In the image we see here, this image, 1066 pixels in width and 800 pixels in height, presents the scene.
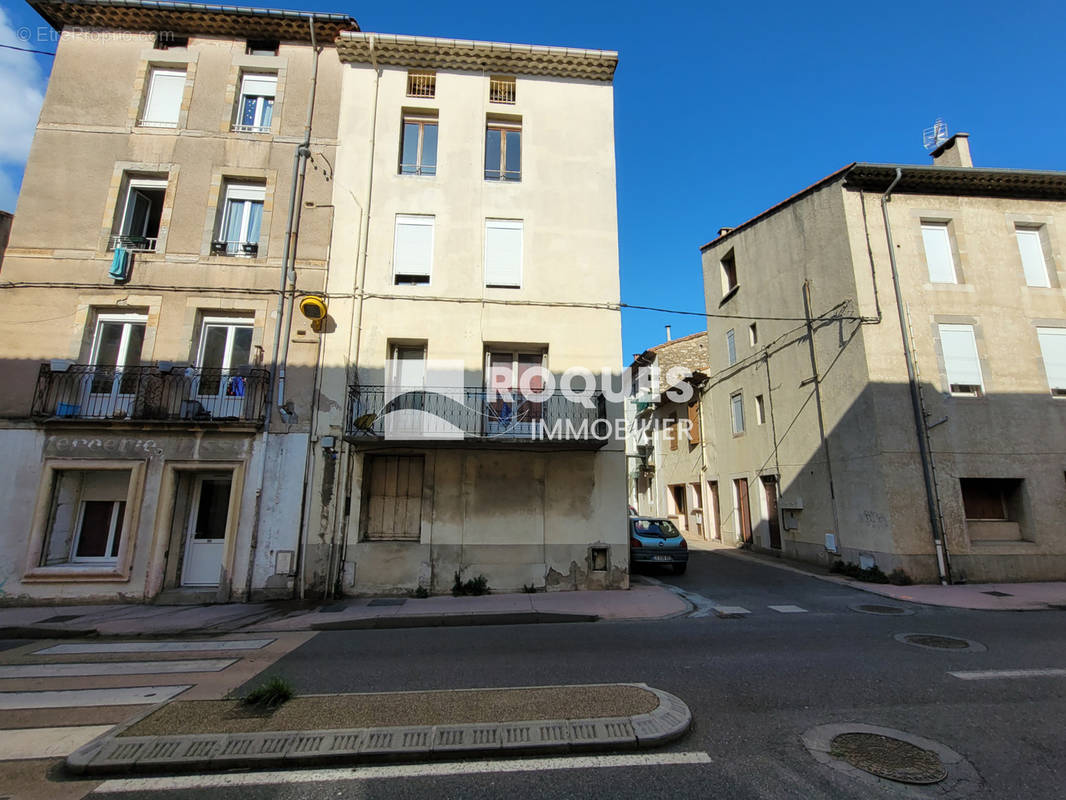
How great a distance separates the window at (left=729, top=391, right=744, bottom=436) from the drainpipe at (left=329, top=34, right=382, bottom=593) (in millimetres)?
13672

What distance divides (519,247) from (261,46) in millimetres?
8180

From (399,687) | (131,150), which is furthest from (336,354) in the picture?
(399,687)

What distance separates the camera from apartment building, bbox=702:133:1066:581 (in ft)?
36.8

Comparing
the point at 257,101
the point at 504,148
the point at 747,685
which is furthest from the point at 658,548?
the point at 257,101

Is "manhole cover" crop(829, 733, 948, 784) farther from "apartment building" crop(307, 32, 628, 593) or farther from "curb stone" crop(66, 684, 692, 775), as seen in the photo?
"apartment building" crop(307, 32, 628, 593)

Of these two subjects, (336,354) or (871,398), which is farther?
(871,398)

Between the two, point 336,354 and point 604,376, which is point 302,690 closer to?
point 336,354

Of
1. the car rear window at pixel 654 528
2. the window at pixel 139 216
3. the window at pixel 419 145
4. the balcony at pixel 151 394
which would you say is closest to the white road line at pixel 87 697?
the balcony at pixel 151 394

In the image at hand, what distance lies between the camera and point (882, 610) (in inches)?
331

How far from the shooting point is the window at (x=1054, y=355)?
39.5 ft

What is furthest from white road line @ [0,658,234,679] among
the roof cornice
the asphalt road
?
the roof cornice

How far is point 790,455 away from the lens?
1463 cm

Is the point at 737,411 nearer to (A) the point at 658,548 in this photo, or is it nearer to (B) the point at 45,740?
(A) the point at 658,548

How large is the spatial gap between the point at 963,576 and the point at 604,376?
9278 mm
